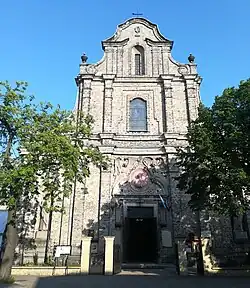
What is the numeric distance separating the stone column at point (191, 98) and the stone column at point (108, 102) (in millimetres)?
5352

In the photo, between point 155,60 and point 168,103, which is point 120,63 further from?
point 168,103

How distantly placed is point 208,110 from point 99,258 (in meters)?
9.42

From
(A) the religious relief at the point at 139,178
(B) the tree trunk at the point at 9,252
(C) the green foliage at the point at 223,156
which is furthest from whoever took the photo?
(A) the religious relief at the point at 139,178

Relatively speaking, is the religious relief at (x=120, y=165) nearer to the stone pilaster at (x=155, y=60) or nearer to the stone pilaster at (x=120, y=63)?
the stone pilaster at (x=120, y=63)

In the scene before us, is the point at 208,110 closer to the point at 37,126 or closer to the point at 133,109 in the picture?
the point at 133,109

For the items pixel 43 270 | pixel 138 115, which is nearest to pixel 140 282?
pixel 43 270

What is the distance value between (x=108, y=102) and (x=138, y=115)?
89.4 inches

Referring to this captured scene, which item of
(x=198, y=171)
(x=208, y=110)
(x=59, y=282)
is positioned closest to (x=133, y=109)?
(x=208, y=110)

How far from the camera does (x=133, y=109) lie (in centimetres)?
2069

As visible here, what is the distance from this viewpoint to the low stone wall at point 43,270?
510 inches

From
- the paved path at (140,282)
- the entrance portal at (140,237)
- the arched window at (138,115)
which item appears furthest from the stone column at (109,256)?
the arched window at (138,115)

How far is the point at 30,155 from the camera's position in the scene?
10.9 m

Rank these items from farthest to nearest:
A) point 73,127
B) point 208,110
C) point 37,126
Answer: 1. point 208,110
2. point 73,127
3. point 37,126

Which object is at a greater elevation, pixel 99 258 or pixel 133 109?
pixel 133 109
